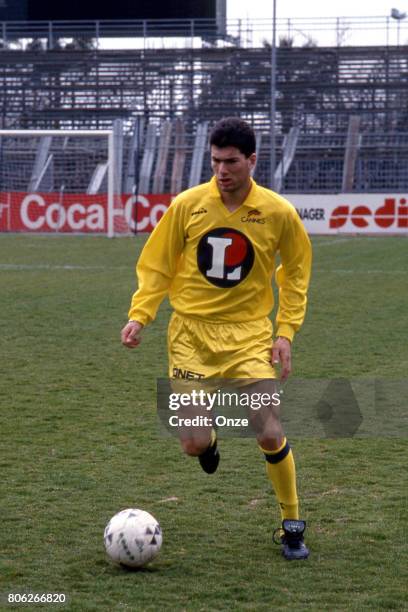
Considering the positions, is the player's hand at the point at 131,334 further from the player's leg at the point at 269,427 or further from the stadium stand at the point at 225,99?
the stadium stand at the point at 225,99

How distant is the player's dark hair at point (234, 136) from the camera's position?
4.29 m

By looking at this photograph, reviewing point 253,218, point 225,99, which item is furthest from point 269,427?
point 225,99

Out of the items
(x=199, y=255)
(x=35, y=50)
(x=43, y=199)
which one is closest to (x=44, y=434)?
(x=199, y=255)

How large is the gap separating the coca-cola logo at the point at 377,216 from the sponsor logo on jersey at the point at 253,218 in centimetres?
2357

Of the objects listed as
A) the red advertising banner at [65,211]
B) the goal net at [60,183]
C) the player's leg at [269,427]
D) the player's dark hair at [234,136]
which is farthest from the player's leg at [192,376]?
the red advertising banner at [65,211]

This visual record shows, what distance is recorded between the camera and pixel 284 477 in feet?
14.7

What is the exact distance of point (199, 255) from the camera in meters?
4.51

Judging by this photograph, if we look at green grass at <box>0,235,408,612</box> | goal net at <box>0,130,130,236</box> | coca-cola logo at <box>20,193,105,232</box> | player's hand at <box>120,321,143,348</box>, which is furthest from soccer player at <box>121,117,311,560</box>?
→ coca-cola logo at <box>20,193,105,232</box>

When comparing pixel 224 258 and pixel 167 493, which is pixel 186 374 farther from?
pixel 167 493

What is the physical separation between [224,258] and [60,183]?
28.2 meters

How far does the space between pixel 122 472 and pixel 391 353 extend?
4.33 m

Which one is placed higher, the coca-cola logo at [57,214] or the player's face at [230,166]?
the player's face at [230,166]

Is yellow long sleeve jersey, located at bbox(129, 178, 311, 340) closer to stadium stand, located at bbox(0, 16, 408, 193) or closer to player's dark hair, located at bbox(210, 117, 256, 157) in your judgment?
player's dark hair, located at bbox(210, 117, 256, 157)

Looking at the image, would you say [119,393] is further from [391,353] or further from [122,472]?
[391,353]
